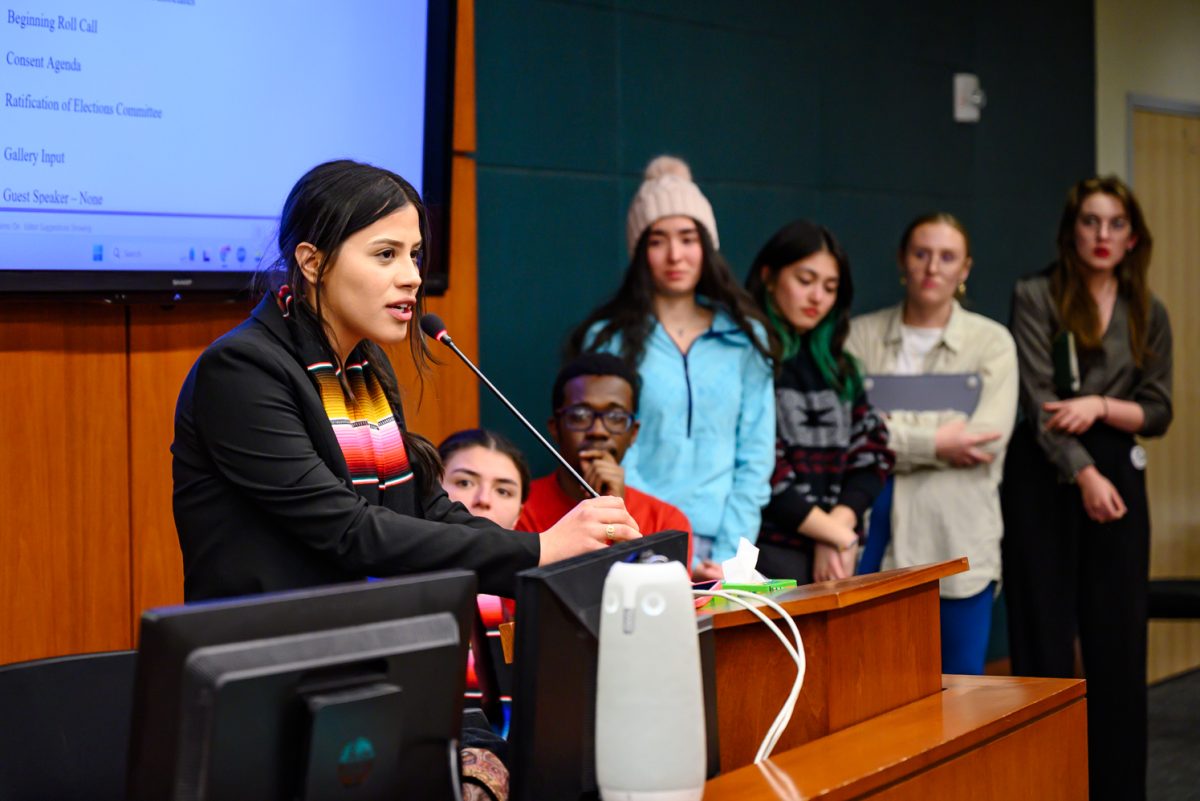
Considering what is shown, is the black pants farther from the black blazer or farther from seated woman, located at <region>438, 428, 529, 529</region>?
the black blazer

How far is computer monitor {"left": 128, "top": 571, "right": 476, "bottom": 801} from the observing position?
1.15 m

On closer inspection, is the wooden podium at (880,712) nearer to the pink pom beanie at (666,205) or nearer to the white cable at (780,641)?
the white cable at (780,641)

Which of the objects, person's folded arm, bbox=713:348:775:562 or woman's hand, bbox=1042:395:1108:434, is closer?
person's folded arm, bbox=713:348:775:562

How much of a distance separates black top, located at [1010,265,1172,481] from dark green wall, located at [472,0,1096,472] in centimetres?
80

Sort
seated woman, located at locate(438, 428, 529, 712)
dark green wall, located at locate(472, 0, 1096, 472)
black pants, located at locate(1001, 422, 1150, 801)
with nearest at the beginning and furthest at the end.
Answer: seated woman, located at locate(438, 428, 529, 712) → dark green wall, located at locate(472, 0, 1096, 472) → black pants, located at locate(1001, 422, 1150, 801)

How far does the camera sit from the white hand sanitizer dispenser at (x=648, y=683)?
1.43 metres

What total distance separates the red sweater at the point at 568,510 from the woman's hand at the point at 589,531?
1070mm

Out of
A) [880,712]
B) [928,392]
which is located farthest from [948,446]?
[880,712]

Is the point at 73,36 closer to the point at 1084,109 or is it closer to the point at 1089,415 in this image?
the point at 1089,415

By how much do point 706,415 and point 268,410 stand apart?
1613 mm

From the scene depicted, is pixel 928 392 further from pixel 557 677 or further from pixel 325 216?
pixel 557 677

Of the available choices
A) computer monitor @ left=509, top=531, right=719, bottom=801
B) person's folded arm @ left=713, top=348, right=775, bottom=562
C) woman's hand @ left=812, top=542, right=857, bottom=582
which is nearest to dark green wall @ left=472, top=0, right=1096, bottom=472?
person's folded arm @ left=713, top=348, right=775, bottom=562

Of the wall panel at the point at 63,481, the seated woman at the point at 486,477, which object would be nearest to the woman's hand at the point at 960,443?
the seated woman at the point at 486,477

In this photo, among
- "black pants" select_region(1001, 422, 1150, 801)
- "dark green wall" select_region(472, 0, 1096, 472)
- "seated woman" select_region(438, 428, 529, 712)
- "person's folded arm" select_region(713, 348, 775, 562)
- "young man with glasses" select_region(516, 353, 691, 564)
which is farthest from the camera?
"black pants" select_region(1001, 422, 1150, 801)
